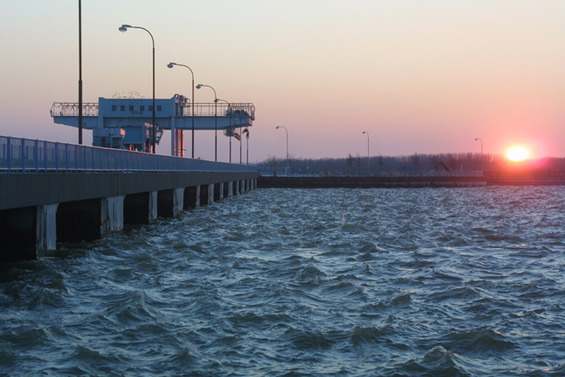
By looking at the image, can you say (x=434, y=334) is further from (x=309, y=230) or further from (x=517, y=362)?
(x=309, y=230)

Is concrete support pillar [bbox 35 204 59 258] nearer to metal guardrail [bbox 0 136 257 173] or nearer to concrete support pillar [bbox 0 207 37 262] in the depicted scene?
concrete support pillar [bbox 0 207 37 262]

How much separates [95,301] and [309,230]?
2076 centimetres

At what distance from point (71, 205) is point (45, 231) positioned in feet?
22.1

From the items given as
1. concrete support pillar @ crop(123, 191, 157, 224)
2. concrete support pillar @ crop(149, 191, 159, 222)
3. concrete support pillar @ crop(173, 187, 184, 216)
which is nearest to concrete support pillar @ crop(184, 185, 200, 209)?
concrete support pillar @ crop(173, 187, 184, 216)

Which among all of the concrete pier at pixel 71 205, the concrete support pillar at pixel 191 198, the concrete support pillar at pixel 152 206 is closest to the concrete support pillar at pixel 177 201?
the concrete pier at pixel 71 205

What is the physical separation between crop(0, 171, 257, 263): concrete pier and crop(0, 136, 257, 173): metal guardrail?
1.53ft

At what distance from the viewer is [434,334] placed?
46.0ft

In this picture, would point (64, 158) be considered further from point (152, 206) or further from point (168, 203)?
point (168, 203)

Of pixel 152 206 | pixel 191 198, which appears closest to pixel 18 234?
pixel 152 206

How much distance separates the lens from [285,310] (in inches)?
633

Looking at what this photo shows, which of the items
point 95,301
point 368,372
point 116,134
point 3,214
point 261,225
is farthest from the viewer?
point 116,134

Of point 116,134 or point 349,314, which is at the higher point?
point 116,134

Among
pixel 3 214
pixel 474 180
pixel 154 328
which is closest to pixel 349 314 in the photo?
pixel 154 328

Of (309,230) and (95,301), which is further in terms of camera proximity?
(309,230)
